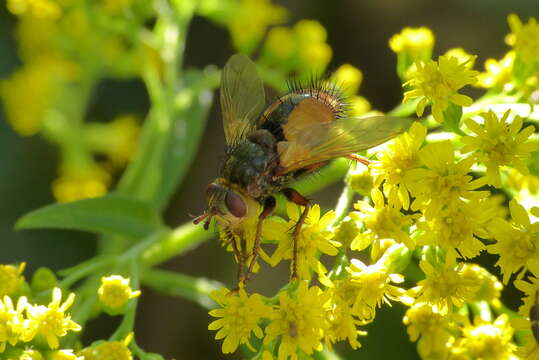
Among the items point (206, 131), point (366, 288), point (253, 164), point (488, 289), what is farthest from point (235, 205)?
point (206, 131)

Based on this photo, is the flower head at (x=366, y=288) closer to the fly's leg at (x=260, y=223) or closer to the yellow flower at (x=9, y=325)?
the fly's leg at (x=260, y=223)

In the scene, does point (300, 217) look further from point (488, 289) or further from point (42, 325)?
point (42, 325)

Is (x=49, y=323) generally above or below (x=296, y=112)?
below

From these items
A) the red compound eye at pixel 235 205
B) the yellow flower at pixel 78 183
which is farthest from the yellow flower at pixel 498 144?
the yellow flower at pixel 78 183

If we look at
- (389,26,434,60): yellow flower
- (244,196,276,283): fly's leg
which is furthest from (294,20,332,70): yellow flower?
(244,196,276,283): fly's leg

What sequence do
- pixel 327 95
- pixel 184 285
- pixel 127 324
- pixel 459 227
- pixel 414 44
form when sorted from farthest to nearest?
pixel 184 285
pixel 414 44
pixel 327 95
pixel 127 324
pixel 459 227

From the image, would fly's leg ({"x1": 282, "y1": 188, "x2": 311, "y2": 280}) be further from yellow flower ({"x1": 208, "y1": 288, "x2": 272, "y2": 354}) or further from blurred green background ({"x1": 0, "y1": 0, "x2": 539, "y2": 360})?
blurred green background ({"x1": 0, "y1": 0, "x2": 539, "y2": 360})

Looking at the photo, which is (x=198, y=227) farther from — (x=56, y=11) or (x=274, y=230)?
(x=56, y=11)
